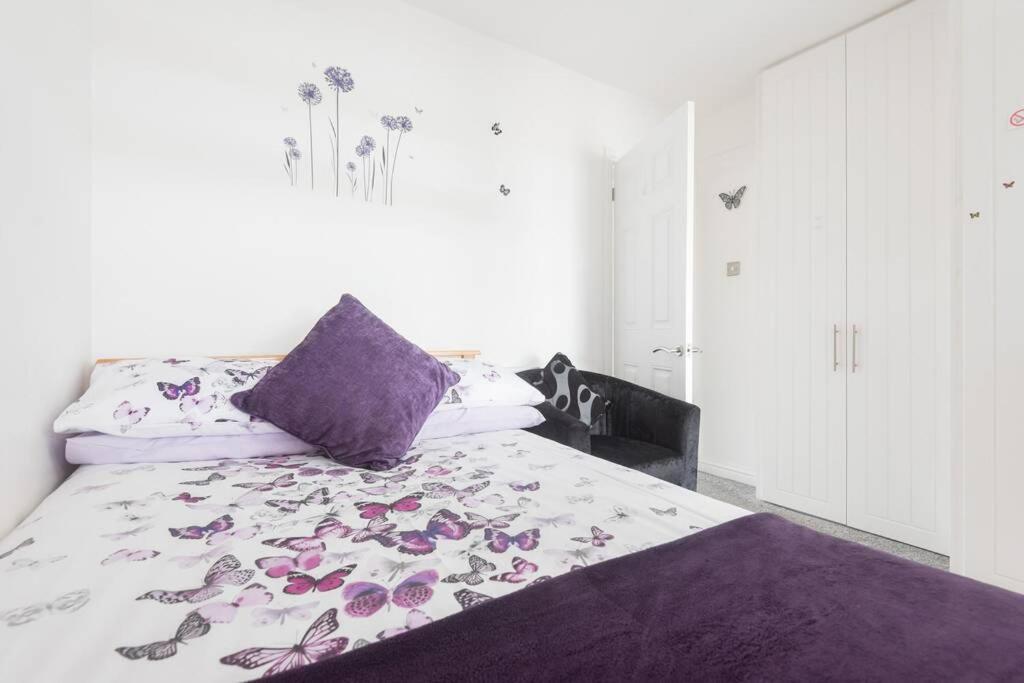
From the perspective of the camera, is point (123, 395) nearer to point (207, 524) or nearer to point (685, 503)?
point (207, 524)

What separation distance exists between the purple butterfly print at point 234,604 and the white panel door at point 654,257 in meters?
2.12

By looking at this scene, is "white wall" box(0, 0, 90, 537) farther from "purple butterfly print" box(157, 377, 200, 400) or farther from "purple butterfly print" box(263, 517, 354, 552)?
"purple butterfly print" box(263, 517, 354, 552)

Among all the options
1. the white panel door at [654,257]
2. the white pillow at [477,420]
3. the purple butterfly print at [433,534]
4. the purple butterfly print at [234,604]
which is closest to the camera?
the purple butterfly print at [234,604]

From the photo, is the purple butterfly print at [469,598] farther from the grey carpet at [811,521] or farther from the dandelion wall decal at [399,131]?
the dandelion wall decal at [399,131]

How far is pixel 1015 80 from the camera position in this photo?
1.54m

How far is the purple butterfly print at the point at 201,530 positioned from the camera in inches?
32.9

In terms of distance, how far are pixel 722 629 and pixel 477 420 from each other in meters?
1.29

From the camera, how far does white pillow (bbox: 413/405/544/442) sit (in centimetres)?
169

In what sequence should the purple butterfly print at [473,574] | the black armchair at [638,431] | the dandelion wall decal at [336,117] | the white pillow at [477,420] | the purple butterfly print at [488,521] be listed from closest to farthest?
the purple butterfly print at [473,574], the purple butterfly print at [488,521], the white pillow at [477,420], the black armchair at [638,431], the dandelion wall decal at [336,117]

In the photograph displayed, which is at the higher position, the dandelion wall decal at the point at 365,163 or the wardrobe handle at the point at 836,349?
the dandelion wall decal at the point at 365,163

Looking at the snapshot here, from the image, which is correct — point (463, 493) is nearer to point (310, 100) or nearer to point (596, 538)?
point (596, 538)

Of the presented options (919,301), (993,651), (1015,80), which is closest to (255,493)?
(993,651)

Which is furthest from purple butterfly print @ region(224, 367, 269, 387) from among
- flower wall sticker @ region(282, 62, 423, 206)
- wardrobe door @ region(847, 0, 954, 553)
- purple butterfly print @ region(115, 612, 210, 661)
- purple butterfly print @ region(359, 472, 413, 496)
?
wardrobe door @ region(847, 0, 954, 553)

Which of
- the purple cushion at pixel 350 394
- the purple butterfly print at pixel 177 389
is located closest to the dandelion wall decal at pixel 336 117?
the purple cushion at pixel 350 394
